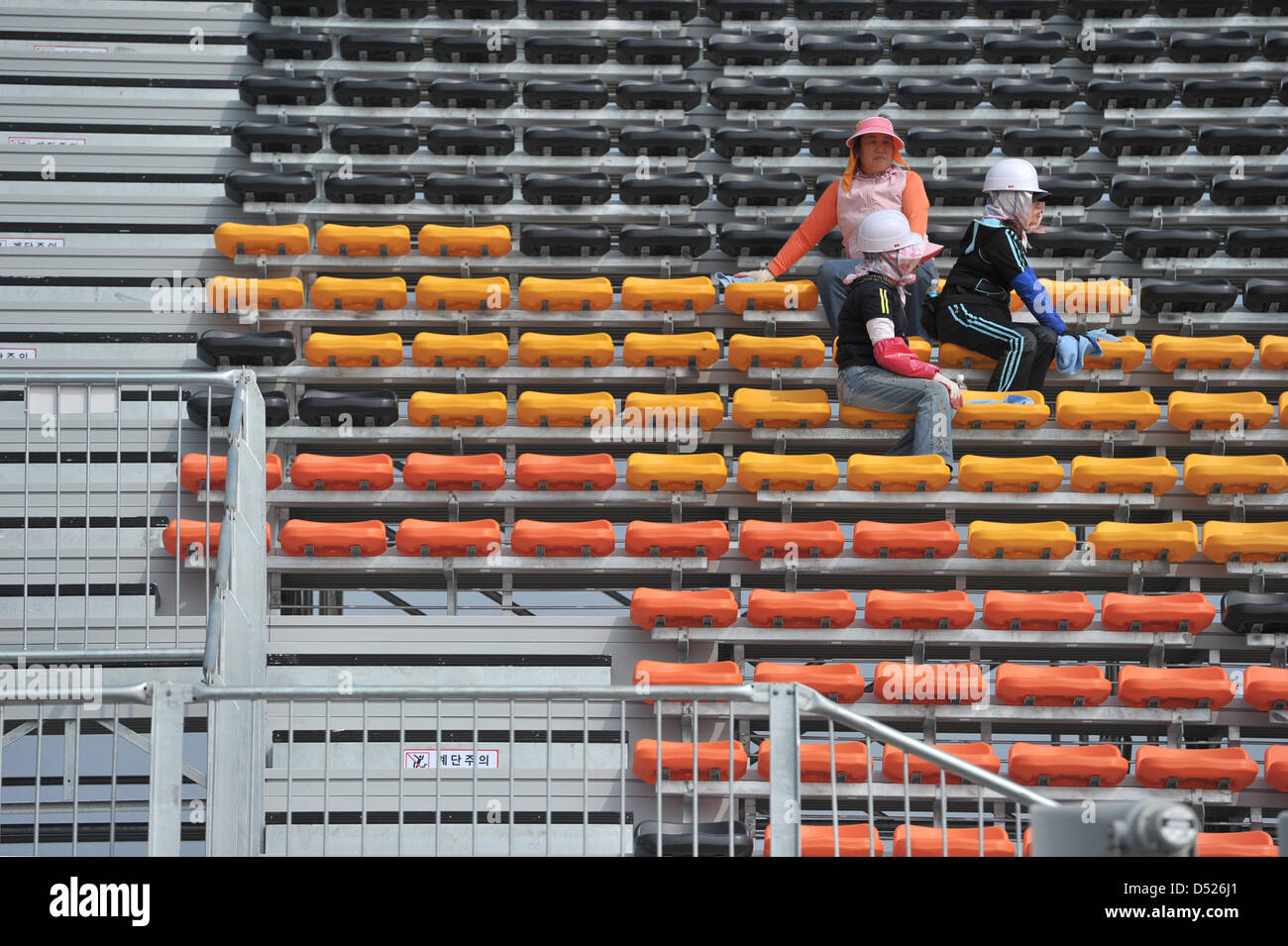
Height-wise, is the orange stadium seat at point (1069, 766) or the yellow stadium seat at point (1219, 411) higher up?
the yellow stadium seat at point (1219, 411)

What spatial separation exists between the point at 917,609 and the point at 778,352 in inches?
66.1

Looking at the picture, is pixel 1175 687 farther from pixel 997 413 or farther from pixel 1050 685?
pixel 997 413

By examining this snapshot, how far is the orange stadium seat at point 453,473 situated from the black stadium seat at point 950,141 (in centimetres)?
334

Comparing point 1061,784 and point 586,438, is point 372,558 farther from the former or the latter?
point 1061,784

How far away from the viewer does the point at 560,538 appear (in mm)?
6949

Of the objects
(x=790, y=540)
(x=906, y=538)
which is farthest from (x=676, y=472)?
(x=906, y=538)

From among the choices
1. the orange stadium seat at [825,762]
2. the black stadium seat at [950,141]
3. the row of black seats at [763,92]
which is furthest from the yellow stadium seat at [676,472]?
the row of black seats at [763,92]

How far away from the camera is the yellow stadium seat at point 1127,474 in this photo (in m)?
7.35

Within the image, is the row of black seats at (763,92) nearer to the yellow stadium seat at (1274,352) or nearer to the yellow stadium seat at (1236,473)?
the yellow stadium seat at (1274,352)

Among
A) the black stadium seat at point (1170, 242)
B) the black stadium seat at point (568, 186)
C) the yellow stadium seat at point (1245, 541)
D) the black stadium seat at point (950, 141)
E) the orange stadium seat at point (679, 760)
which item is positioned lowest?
the orange stadium seat at point (679, 760)

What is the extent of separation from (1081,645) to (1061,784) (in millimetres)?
791

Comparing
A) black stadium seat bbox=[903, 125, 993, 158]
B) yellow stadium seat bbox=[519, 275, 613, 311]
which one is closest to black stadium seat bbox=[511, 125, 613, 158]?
yellow stadium seat bbox=[519, 275, 613, 311]

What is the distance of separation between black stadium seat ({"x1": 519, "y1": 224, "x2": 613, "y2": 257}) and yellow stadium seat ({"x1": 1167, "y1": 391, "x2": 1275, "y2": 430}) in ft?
9.84
